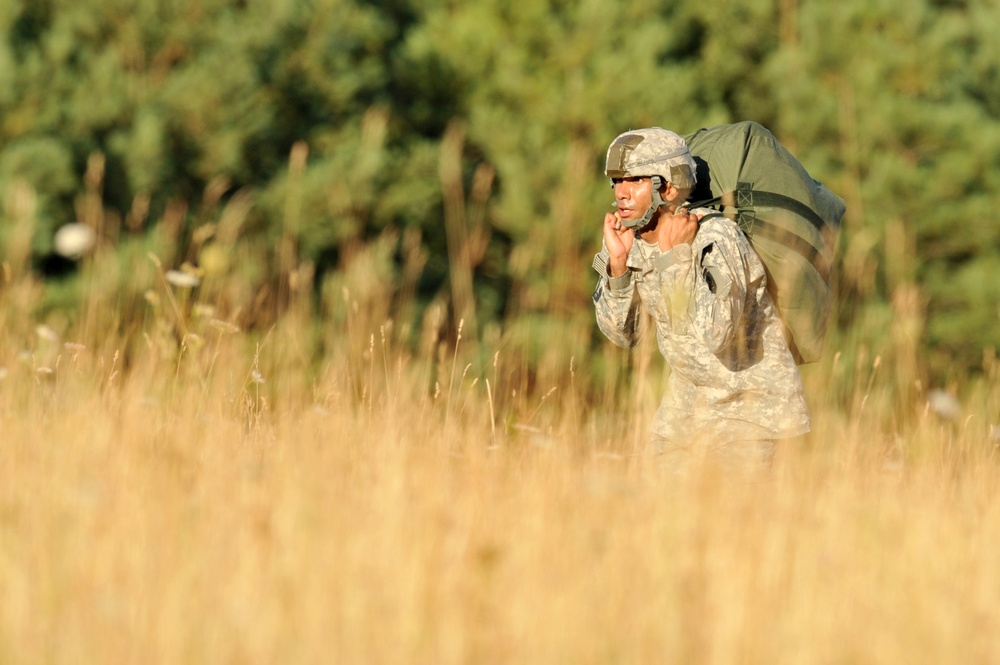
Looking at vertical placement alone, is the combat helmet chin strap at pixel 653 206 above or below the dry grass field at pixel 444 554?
above

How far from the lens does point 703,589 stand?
2.45 metres

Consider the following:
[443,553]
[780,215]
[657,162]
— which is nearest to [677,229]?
[657,162]

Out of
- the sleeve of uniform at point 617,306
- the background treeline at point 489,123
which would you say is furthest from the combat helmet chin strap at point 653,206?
the background treeline at point 489,123

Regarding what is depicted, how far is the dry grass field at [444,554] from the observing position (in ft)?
7.16

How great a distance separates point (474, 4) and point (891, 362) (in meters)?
6.80

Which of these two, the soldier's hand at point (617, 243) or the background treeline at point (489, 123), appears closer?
the soldier's hand at point (617, 243)

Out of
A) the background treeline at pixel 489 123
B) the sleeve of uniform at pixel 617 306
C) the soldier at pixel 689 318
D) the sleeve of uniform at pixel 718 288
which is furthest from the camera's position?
the background treeline at pixel 489 123

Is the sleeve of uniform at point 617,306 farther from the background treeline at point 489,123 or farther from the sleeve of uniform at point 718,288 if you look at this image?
the background treeline at point 489,123

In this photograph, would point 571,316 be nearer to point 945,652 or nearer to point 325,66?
point 325,66

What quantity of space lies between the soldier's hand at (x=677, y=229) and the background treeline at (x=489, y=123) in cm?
844

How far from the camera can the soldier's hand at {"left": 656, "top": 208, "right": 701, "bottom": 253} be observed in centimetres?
355

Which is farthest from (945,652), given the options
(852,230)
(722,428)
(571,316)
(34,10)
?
(852,230)

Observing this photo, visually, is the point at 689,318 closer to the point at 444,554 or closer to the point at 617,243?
the point at 617,243

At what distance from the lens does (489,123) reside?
14898 millimetres
